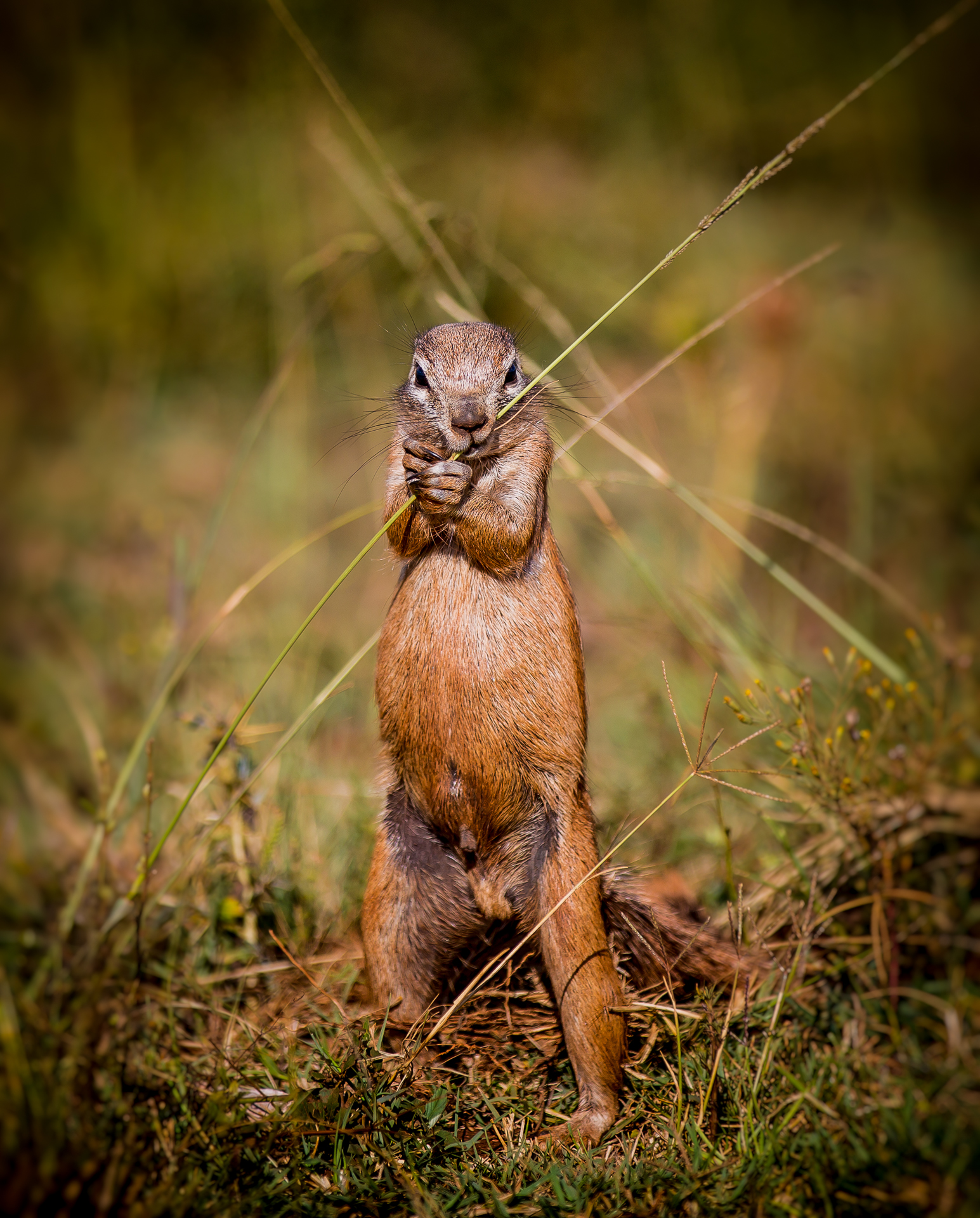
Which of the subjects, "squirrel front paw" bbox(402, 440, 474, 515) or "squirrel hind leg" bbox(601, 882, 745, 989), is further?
"squirrel hind leg" bbox(601, 882, 745, 989)

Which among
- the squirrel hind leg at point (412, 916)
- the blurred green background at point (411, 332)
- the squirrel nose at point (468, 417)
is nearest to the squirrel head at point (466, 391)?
the squirrel nose at point (468, 417)

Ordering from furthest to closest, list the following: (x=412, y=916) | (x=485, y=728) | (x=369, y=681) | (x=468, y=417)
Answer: (x=369, y=681), (x=412, y=916), (x=485, y=728), (x=468, y=417)

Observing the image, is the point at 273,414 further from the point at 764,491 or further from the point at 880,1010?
the point at 880,1010

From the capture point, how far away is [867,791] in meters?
2.62

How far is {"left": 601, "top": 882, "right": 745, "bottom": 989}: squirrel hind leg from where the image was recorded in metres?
2.48

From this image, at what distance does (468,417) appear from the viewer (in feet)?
7.35

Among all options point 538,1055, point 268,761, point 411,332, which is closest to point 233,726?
point 268,761

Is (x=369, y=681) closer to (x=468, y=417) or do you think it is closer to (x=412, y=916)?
(x=412, y=916)

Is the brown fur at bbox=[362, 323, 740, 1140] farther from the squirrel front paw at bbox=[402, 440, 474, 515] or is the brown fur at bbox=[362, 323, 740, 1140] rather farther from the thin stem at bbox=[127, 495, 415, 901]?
the thin stem at bbox=[127, 495, 415, 901]

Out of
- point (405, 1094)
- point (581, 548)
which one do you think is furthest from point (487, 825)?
point (581, 548)

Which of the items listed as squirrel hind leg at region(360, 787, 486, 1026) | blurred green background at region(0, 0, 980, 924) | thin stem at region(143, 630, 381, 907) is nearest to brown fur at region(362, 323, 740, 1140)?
squirrel hind leg at region(360, 787, 486, 1026)

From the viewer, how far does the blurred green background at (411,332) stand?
155 inches

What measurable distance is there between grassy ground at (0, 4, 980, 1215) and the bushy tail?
0.29 ft

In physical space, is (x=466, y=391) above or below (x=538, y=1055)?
above
